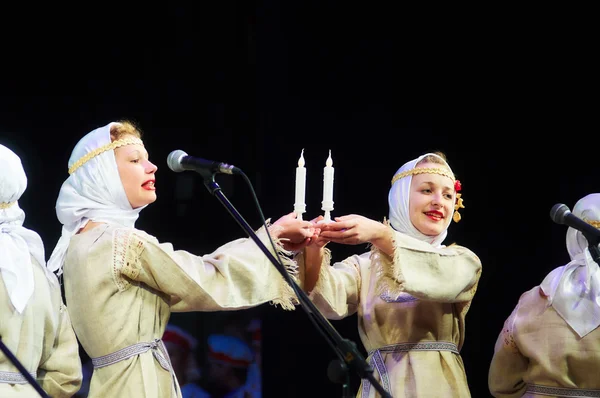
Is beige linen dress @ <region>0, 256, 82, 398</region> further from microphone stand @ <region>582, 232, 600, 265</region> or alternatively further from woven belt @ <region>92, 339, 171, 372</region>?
microphone stand @ <region>582, 232, 600, 265</region>

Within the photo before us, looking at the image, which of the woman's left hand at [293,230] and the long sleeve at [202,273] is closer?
the long sleeve at [202,273]

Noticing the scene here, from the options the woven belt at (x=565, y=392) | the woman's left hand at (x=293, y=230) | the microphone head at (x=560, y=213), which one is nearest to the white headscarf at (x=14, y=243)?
the woman's left hand at (x=293, y=230)

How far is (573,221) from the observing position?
3334 mm

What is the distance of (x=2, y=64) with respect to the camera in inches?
177

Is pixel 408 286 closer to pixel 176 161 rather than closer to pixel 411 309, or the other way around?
pixel 411 309

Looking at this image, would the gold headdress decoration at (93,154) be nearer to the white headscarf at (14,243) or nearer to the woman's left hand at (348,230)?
the white headscarf at (14,243)

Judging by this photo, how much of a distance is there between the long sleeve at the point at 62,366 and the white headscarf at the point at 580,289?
199 centimetres

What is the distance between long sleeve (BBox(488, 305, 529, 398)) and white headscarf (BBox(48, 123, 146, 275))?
1.72m

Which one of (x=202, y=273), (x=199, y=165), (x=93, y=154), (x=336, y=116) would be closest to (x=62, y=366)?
(x=202, y=273)

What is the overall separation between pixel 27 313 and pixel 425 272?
5.04 ft

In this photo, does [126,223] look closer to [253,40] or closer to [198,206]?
[198,206]

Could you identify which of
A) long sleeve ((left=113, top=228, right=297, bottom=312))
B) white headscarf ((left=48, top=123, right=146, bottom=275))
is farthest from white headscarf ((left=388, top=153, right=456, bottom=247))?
white headscarf ((left=48, top=123, right=146, bottom=275))

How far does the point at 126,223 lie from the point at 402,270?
42.8 inches

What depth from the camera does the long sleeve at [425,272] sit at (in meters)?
3.59
